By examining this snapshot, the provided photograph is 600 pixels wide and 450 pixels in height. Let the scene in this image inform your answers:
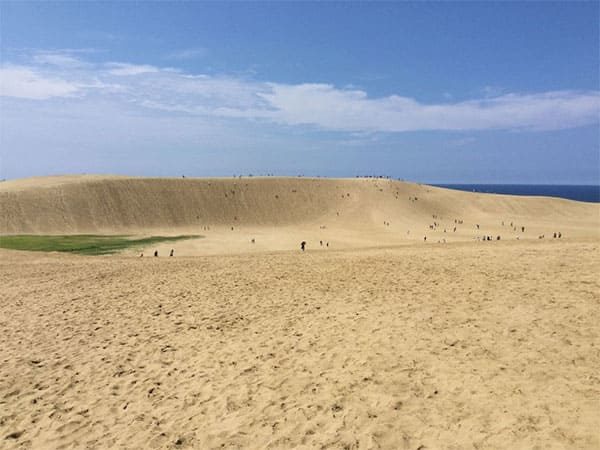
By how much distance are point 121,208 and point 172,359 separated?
2311 inches

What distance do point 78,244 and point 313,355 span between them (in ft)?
125

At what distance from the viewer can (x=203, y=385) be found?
875cm

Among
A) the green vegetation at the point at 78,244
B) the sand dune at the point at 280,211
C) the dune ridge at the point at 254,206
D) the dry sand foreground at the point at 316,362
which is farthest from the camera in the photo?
the dune ridge at the point at 254,206

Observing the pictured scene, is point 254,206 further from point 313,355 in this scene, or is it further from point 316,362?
point 316,362

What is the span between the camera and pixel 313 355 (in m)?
9.73

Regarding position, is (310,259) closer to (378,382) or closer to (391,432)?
(378,382)

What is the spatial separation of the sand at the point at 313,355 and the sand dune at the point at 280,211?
27.6 m

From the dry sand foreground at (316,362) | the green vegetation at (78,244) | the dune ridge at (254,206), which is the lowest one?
the green vegetation at (78,244)

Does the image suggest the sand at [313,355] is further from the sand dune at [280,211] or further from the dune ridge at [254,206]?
the dune ridge at [254,206]

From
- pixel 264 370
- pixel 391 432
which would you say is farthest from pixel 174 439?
pixel 391 432

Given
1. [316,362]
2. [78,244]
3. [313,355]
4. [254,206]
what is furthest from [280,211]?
[316,362]

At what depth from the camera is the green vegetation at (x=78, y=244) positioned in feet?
123

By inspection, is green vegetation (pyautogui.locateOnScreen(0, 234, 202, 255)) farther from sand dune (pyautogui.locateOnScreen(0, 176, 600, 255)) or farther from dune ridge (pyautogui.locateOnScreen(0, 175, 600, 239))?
dune ridge (pyautogui.locateOnScreen(0, 175, 600, 239))

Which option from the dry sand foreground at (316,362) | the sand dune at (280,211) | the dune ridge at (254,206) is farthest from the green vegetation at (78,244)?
the dry sand foreground at (316,362)
